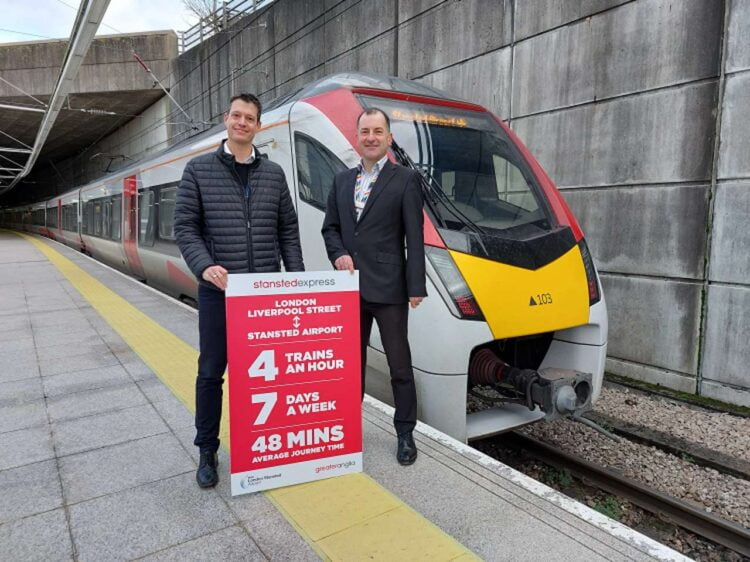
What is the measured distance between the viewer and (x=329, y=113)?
158 inches

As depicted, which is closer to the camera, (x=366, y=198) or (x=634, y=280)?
(x=366, y=198)

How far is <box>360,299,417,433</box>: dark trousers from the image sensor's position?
9.13 feet

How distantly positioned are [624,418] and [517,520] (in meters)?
2.98

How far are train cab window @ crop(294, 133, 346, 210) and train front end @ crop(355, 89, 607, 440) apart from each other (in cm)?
48

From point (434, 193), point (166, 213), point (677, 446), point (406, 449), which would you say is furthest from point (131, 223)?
point (677, 446)

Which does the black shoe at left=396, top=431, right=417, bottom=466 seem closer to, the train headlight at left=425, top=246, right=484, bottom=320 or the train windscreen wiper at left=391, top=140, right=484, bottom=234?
the train headlight at left=425, top=246, right=484, bottom=320

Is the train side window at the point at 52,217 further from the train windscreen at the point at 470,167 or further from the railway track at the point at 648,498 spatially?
the railway track at the point at 648,498

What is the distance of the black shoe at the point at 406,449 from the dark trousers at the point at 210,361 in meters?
0.96

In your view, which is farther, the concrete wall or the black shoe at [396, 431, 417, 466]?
the concrete wall

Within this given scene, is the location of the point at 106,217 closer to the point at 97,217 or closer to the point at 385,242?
the point at 97,217

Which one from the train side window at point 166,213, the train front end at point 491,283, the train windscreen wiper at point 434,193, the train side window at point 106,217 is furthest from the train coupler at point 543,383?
the train side window at point 106,217

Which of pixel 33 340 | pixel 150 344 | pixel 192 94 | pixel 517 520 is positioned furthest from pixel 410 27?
pixel 192 94

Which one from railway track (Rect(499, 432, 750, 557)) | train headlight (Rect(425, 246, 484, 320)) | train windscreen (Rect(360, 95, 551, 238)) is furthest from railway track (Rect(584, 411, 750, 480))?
train headlight (Rect(425, 246, 484, 320))

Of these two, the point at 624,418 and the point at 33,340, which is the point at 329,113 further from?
the point at 33,340
